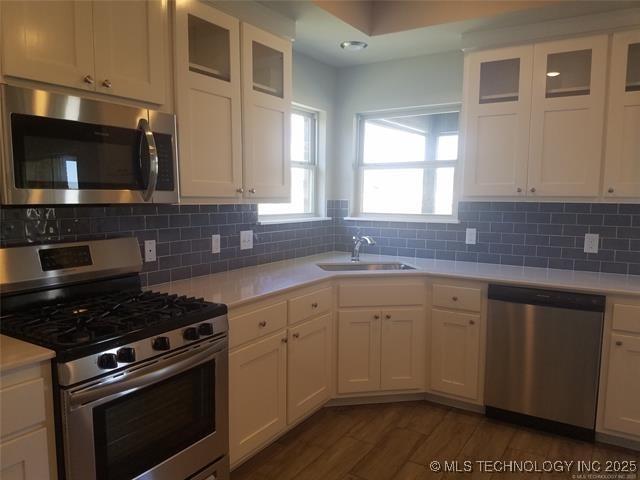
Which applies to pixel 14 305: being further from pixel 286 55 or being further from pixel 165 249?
pixel 286 55

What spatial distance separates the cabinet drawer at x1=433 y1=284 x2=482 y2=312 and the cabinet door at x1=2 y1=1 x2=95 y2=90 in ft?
7.39

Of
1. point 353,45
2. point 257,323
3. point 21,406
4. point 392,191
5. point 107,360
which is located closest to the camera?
point 21,406

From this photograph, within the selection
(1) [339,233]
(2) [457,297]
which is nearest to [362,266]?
(1) [339,233]

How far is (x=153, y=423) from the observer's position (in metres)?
1.76

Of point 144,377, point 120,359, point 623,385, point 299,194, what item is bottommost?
point 623,385

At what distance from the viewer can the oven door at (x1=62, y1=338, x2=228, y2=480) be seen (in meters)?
1.50

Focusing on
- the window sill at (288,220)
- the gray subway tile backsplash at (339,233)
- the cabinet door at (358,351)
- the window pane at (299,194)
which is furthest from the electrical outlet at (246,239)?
the cabinet door at (358,351)

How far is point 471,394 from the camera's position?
296 centimetres

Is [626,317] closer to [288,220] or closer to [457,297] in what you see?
[457,297]

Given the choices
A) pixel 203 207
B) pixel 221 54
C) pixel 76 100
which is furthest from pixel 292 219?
pixel 76 100

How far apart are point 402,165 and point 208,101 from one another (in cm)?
193

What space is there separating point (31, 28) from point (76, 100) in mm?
265

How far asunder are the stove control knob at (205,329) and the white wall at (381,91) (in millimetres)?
2280

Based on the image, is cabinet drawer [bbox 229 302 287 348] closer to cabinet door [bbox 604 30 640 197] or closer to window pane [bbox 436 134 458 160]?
window pane [bbox 436 134 458 160]
